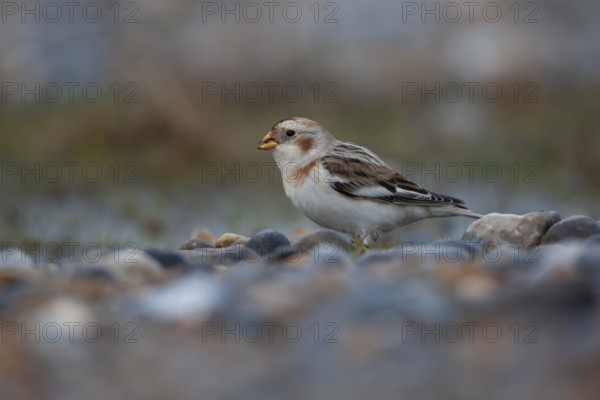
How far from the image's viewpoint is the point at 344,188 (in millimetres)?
6465

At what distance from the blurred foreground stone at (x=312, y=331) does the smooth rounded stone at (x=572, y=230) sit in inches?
43.4

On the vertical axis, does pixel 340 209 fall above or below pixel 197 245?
above

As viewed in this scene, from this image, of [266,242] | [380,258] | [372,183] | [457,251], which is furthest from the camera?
[372,183]

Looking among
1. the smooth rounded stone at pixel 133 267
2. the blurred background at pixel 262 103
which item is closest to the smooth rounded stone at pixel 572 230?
the smooth rounded stone at pixel 133 267

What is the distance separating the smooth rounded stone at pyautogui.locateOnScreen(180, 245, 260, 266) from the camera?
5371 millimetres

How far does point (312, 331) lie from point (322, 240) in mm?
1920

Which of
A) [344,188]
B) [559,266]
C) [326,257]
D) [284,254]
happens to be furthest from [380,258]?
[344,188]

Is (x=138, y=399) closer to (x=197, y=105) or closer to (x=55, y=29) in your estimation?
(x=197, y=105)

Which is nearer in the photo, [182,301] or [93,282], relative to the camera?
[182,301]

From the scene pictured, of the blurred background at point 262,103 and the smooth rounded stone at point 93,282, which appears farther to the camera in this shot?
the blurred background at point 262,103

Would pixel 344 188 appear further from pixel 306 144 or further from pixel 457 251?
pixel 457 251

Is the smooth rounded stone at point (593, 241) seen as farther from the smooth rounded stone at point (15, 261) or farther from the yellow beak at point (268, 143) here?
the smooth rounded stone at point (15, 261)

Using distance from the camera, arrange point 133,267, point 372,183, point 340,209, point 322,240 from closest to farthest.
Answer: point 133,267
point 322,240
point 340,209
point 372,183

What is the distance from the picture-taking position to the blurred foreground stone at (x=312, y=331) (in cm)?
354
